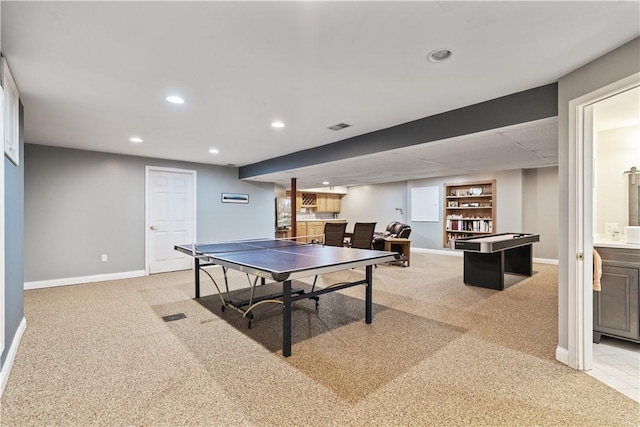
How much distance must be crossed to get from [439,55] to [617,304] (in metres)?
2.74

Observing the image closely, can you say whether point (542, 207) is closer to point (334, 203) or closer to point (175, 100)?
point (334, 203)

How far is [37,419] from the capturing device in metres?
1.77

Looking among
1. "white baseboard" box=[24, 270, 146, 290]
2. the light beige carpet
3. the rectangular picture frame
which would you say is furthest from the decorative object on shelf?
"white baseboard" box=[24, 270, 146, 290]

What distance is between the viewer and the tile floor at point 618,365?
2.12m

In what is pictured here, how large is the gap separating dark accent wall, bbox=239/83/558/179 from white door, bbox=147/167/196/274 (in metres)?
2.93

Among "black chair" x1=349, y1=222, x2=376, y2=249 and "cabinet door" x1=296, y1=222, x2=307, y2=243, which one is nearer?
"black chair" x1=349, y1=222, x2=376, y2=249

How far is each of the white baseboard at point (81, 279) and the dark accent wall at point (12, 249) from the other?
7.79ft

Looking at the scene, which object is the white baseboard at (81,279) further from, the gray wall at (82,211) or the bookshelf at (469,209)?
the bookshelf at (469,209)

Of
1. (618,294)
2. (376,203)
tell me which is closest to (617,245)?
(618,294)

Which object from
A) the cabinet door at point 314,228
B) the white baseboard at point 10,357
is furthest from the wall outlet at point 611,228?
the cabinet door at point 314,228

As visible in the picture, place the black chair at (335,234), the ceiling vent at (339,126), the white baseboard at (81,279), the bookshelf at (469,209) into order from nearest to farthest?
the ceiling vent at (339,126), the white baseboard at (81,279), the black chair at (335,234), the bookshelf at (469,209)

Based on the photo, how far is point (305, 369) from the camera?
2.33 m

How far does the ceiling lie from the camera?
168cm

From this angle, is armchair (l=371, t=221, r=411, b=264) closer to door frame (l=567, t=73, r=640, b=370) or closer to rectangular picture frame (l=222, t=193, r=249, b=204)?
rectangular picture frame (l=222, t=193, r=249, b=204)
